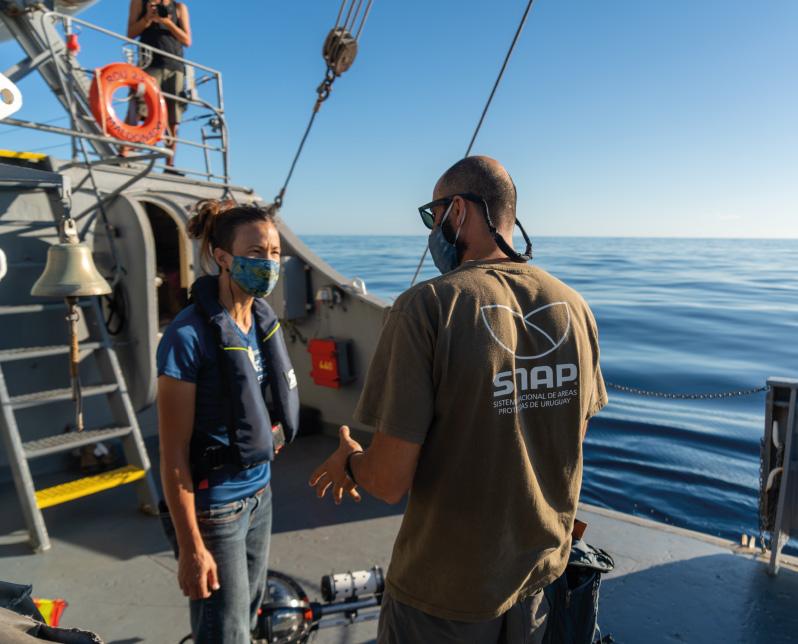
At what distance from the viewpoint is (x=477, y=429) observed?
130cm

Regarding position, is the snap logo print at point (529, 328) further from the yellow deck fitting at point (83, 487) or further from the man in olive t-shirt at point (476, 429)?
the yellow deck fitting at point (83, 487)

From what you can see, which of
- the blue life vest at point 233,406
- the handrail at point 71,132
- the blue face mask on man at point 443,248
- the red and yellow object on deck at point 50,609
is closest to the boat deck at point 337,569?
the red and yellow object on deck at point 50,609

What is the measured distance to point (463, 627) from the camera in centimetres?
136

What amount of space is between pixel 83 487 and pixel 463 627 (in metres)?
3.00

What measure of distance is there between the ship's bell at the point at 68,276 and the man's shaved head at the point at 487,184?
9.28 feet

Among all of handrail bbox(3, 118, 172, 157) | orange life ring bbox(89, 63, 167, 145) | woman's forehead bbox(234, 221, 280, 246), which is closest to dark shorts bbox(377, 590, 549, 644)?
woman's forehead bbox(234, 221, 280, 246)

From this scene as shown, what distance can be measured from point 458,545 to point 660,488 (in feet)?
16.7

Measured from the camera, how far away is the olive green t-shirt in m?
1.26

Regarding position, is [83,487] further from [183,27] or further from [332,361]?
[183,27]

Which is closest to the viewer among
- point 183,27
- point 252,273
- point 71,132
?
point 252,273

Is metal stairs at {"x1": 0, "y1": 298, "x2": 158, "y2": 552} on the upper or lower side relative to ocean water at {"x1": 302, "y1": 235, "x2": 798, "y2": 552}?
upper

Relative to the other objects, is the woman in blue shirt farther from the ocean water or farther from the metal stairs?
the ocean water

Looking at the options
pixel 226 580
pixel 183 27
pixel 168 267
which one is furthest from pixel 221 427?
pixel 183 27

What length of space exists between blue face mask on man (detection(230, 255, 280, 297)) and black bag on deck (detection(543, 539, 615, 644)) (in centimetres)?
129
